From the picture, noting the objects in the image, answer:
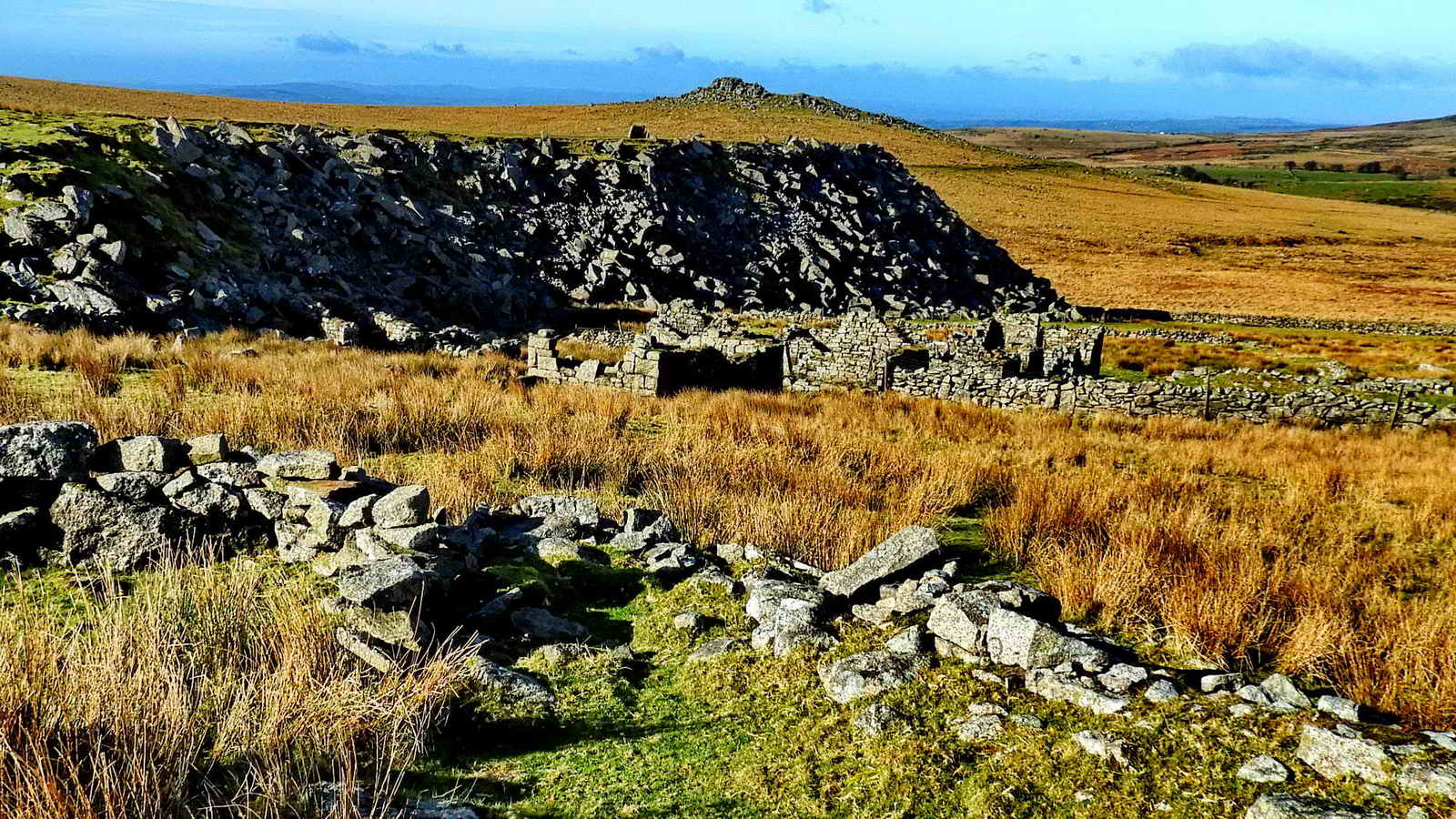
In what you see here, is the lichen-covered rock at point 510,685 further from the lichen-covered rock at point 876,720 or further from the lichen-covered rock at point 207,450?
the lichen-covered rock at point 207,450

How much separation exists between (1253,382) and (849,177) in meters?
28.9

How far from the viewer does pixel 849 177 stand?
5022cm

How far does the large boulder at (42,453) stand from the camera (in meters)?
6.73

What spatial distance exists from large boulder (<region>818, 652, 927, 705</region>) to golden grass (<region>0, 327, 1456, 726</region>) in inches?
66.0

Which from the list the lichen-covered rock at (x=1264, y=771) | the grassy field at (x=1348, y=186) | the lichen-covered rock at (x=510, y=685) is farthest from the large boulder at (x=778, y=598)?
the grassy field at (x=1348, y=186)

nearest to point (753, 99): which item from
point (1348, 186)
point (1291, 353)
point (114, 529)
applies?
point (1291, 353)

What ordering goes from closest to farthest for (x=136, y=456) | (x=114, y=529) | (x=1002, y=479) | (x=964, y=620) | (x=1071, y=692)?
(x=1071, y=692), (x=964, y=620), (x=114, y=529), (x=136, y=456), (x=1002, y=479)

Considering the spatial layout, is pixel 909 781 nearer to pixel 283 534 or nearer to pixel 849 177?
pixel 283 534

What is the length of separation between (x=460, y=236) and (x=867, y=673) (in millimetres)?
32272

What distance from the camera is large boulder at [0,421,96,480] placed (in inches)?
265

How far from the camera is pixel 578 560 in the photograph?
7.10 meters

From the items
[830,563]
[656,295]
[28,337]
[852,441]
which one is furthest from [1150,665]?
[656,295]

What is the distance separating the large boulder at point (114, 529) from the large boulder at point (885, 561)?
4.64 meters

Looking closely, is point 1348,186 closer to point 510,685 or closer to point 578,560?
point 578,560
